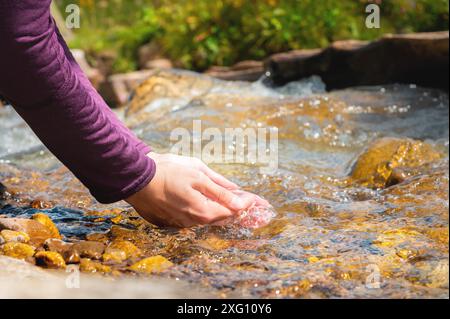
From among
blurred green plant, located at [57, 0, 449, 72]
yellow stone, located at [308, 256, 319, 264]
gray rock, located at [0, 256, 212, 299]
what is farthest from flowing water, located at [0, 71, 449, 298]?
blurred green plant, located at [57, 0, 449, 72]

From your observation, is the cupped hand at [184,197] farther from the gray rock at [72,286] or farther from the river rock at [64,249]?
the gray rock at [72,286]

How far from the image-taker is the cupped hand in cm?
237

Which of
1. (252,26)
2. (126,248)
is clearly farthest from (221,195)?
(252,26)

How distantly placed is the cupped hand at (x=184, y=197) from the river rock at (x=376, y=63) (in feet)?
14.1

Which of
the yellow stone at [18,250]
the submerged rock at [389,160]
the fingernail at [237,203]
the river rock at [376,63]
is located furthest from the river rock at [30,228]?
the river rock at [376,63]

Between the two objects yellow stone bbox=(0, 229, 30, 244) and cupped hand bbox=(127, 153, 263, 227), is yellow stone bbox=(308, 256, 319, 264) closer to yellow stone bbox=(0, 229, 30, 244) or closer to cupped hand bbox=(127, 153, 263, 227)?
cupped hand bbox=(127, 153, 263, 227)

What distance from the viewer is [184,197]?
242 centimetres

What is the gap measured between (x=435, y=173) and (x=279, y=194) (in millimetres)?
823

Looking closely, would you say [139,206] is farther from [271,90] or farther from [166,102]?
[271,90]

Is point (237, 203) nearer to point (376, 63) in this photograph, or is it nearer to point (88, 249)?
point (88, 249)

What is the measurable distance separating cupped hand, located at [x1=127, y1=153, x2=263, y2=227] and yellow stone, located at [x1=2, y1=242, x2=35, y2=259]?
0.38 m

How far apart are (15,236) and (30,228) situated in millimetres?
102

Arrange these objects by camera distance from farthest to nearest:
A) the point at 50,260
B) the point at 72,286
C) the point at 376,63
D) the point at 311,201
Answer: the point at 376,63 → the point at 311,201 → the point at 50,260 → the point at 72,286

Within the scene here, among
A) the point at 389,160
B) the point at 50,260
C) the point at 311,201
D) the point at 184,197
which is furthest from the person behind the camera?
the point at 389,160
